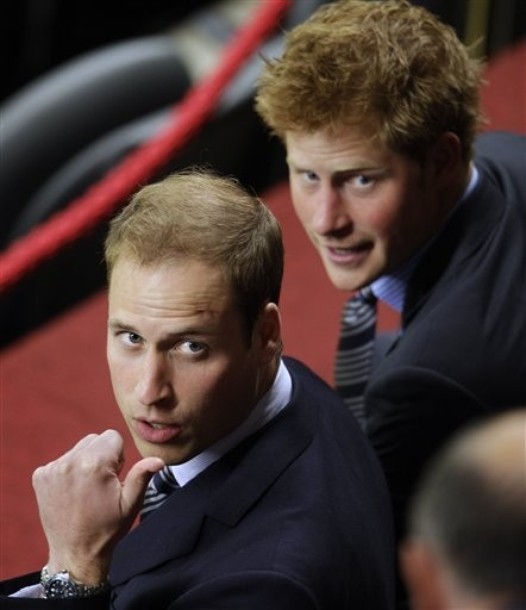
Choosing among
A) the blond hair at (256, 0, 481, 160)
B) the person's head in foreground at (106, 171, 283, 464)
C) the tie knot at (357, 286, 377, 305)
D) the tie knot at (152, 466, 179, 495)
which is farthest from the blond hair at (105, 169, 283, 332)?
the tie knot at (357, 286, 377, 305)

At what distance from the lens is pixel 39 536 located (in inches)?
88.4

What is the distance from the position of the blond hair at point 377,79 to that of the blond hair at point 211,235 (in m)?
0.38

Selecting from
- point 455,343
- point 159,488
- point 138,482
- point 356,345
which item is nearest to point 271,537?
point 138,482

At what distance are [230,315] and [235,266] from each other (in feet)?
0.17

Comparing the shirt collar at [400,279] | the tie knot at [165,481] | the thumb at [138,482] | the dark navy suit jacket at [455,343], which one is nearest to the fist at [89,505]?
the thumb at [138,482]

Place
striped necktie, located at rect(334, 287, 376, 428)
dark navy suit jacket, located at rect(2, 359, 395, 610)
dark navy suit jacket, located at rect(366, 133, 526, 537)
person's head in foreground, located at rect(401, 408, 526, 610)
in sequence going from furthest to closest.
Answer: striped necktie, located at rect(334, 287, 376, 428)
dark navy suit jacket, located at rect(366, 133, 526, 537)
dark navy suit jacket, located at rect(2, 359, 395, 610)
person's head in foreground, located at rect(401, 408, 526, 610)

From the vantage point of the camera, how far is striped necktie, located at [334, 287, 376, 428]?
2295mm

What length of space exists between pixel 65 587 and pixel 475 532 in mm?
662

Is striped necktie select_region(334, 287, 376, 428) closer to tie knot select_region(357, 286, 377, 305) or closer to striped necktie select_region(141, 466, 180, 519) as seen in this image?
tie knot select_region(357, 286, 377, 305)

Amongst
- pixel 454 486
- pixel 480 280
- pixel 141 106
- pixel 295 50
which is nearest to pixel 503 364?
pixel 480 280

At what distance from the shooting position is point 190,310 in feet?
5.21

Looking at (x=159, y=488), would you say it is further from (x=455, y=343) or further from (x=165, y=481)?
(x=455, y=343)

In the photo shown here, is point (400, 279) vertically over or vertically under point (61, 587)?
under

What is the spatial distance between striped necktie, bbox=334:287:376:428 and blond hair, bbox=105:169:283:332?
66 cm
